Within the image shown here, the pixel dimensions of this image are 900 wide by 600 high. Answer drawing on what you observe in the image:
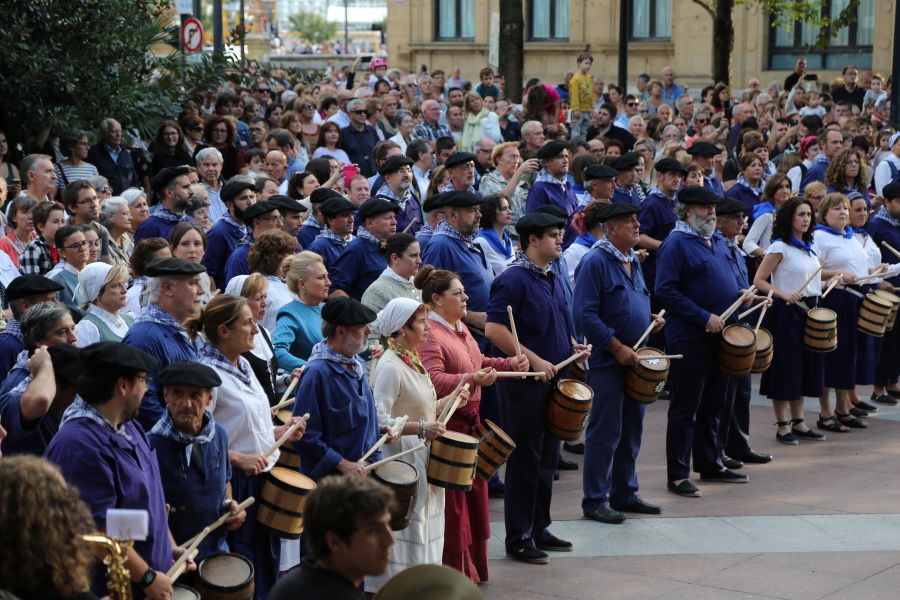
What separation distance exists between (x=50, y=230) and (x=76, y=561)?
6.14 meters

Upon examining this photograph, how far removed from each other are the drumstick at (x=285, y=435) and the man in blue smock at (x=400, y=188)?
17.9 feet

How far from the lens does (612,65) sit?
1451 inches

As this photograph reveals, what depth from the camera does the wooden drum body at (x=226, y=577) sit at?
5668 mm

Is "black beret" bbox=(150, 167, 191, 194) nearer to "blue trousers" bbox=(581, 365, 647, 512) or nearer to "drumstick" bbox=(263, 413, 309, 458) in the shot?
"blue trousers" bbox=(581, 365, 647, 512)

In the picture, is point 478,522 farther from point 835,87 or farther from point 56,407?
point 835,87

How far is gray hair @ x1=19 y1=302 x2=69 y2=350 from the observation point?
253 inches

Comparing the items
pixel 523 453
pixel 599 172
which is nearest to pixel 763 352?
pixel 599 172

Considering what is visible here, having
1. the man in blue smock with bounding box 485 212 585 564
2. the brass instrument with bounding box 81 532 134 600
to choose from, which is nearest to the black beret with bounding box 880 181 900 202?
the man in blue smock with bounding box 485 212 585 564

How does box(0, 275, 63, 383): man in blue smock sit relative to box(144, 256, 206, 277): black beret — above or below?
below

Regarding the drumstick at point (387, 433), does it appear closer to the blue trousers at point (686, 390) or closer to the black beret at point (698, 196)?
the blue trousers at point (686, 390)

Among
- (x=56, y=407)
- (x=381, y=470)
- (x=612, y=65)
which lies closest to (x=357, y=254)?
(x=381, y=470)

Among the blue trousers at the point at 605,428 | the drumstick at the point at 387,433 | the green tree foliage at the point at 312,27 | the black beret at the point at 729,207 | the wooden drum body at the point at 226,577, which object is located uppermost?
the green tree foliage at the point at 312,27

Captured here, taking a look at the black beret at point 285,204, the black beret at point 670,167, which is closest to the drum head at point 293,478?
the black beret at point 285,204

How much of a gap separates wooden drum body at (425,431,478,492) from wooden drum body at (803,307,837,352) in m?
5.03
